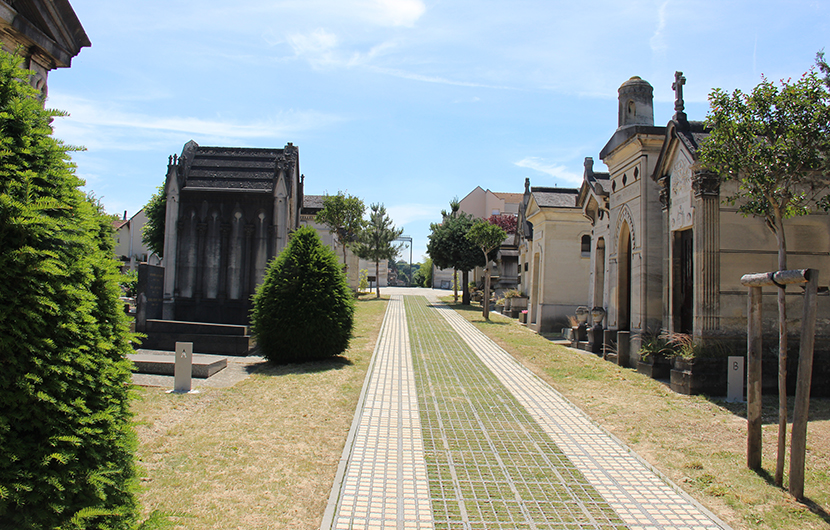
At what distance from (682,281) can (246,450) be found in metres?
10.2

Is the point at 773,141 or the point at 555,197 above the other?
the point at 555,197

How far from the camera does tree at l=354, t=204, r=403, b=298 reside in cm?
4003

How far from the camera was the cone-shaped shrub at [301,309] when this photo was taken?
1146 cm

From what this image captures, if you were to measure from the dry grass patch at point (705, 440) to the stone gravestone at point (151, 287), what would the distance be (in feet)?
34.9

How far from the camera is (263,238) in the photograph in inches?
655

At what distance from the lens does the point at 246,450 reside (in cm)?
579

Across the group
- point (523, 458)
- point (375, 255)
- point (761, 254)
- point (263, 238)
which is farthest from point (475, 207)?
point (523, 458)

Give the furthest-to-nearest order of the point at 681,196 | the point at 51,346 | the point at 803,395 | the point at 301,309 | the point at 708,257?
the point at 301,309, the point at 681,196, the point at 708,257, the point at 803,395, the point at 51,346

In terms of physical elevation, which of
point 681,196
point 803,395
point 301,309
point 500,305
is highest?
point 681,196

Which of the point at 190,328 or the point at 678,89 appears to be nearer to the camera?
the point at 678,89

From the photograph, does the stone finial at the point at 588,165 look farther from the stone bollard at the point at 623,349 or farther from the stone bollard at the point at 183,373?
the stone bollard at the point at 183,373

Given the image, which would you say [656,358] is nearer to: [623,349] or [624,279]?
[623,349]

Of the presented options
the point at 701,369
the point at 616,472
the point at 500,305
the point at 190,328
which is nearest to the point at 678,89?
the point at 701,369

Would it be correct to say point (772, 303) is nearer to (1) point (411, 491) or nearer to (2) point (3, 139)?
(1) point (411, 491)
